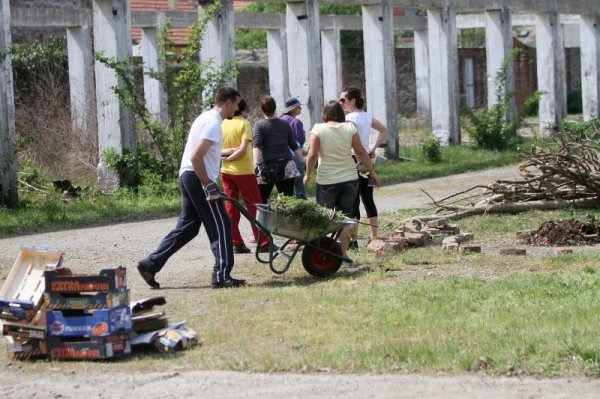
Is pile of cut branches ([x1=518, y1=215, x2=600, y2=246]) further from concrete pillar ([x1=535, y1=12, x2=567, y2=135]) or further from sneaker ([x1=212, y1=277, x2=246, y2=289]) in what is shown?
concrete pillar ([x1=535, y1=12, x2=567, y2=135])

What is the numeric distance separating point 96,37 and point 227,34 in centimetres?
270

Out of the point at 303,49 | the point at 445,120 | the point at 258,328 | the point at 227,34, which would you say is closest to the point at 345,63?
the point at 445,120

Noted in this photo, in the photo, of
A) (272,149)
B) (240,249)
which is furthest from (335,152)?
(240,249)

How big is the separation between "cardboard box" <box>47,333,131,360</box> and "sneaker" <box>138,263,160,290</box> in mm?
2746

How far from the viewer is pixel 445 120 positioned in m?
27.5

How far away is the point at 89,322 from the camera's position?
7844 millimetres

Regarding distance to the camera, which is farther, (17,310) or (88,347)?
(17,310)

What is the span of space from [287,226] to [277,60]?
834 inches

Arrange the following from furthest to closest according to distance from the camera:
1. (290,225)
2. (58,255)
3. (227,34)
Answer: (227,34)
(290,225)
(58,255)

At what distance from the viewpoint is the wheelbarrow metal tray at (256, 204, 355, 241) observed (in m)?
10.7

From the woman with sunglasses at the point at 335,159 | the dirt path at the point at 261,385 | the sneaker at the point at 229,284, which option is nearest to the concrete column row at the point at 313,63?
the woman with sunglasses at the point at 335,159

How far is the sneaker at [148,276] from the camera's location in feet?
35.1

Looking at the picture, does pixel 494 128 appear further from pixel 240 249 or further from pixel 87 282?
pixel 87 282

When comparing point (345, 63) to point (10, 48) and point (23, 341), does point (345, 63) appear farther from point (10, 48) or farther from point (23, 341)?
point (23, 341)
